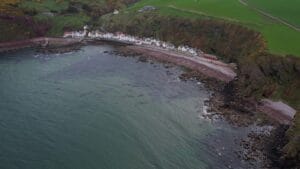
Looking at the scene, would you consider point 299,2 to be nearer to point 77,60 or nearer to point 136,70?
point 136,70

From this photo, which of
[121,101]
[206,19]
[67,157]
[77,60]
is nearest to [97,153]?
[67,157]

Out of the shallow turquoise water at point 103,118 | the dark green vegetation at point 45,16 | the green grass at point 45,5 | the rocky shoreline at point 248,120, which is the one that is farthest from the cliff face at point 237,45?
the green grass at point 45,5

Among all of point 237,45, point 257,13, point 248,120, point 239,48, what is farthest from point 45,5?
point 248,120

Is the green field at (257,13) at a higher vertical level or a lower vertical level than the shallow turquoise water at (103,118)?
higher

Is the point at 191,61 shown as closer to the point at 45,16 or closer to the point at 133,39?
the point at 133,39

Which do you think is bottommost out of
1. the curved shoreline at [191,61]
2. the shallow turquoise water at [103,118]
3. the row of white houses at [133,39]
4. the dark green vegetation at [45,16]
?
the shallow turquoise water at [103,118]

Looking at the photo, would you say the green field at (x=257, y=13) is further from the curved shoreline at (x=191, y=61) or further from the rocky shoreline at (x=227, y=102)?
the rocky shoreline at (x=227, y=102)
